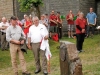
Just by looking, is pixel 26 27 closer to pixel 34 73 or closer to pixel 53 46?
pixel 53 46

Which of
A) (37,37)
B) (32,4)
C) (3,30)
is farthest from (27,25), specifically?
(37,37)

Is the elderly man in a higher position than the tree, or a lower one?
lower

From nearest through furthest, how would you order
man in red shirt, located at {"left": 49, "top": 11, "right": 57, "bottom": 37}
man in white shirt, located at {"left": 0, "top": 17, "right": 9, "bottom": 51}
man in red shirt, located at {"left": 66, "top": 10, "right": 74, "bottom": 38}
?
man in white shirt, located at {"left": 0, "top": 17, "right": 9, "bottom": 51}
man in red shirt, located at {"left": 49, "top": 11, "right": 57, "bottom": 37}
man in red shirt, located at {"left": 66, "top": 10, "right": 74, "bottom": 38}

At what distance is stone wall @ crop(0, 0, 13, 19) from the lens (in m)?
23.7

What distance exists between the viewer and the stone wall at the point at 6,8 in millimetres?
23656

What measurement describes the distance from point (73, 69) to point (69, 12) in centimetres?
1513

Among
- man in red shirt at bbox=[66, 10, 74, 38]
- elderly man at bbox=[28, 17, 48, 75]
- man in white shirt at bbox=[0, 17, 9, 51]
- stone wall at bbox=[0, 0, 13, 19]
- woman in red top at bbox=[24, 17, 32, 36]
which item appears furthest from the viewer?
stone wall at bbox=[0, 0, 13, 19]

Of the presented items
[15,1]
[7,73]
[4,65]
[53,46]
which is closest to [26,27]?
[53,46]

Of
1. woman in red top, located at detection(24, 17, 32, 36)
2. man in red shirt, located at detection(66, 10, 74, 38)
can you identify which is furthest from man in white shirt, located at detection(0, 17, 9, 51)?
man in red shirt, located at detection(66, 10, 74, 38)

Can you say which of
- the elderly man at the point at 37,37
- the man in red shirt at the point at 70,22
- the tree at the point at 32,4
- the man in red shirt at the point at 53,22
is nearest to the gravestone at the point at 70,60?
the elderly man at the point at 37,37

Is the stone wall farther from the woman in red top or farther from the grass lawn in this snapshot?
the woman in red top

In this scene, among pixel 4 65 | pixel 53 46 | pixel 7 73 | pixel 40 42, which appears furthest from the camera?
pixel 53 46

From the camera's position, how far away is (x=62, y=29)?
77.6ft

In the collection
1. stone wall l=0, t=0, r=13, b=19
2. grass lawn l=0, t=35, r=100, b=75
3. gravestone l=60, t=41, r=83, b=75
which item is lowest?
grass lawn l=0, t=35, r=100, b=75
